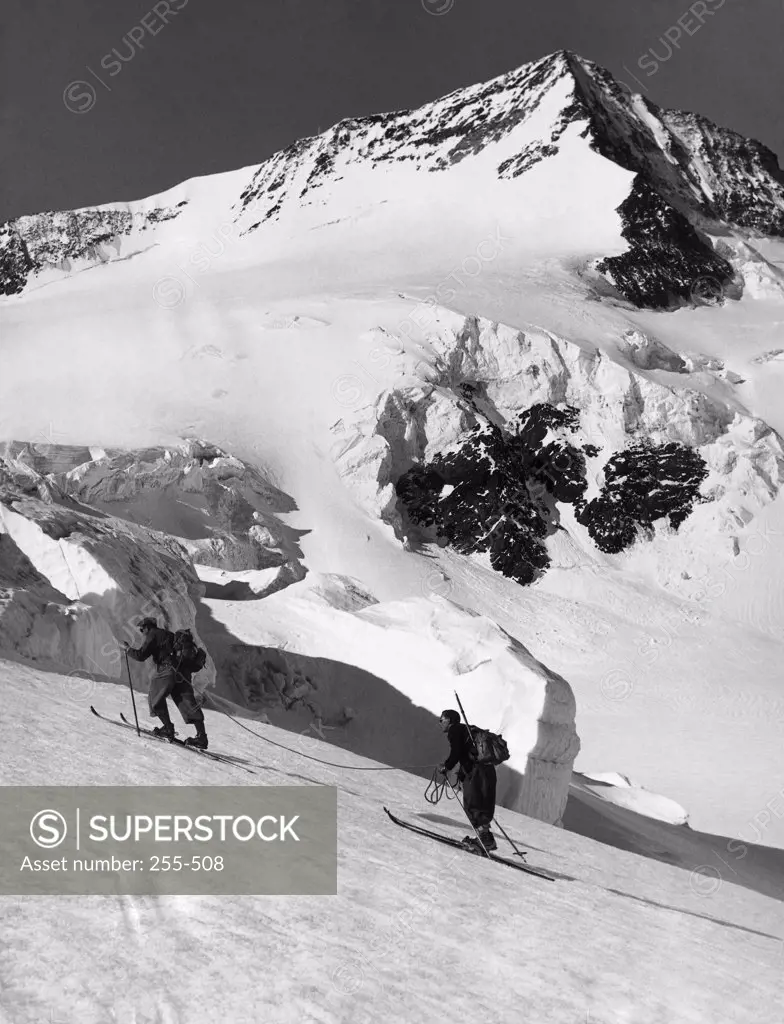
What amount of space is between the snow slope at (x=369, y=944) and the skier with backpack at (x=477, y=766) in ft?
1.75

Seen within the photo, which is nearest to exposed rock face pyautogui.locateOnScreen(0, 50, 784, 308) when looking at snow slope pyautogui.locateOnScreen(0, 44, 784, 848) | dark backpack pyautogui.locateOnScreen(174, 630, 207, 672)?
snow slope pyautogui.locateOnScreen(0, 44, 784, 848)

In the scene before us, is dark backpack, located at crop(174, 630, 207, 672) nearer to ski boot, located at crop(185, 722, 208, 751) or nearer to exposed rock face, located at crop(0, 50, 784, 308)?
ski boot, located at crop(185, 722, 208, 751)

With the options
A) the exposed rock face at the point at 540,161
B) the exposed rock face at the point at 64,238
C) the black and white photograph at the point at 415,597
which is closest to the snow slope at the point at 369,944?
the black and white photograph at the point at 415,597

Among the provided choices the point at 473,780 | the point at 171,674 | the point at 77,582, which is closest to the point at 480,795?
the point at 473,780

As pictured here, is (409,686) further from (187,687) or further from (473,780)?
(473,780)

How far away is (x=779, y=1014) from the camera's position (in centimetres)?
625

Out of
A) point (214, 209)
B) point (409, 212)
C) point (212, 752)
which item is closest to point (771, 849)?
point (212, 752)

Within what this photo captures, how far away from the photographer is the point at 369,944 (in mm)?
6160

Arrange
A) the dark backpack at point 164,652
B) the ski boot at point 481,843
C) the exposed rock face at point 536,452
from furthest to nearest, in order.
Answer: the exposed rock face at point 536,452, the dark backpack at point 164,652, the ski boot at point 481,843

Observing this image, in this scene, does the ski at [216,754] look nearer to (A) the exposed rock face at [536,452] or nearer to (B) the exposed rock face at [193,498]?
(B) the exposed rock face at [193,498]

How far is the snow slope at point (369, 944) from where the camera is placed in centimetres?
514

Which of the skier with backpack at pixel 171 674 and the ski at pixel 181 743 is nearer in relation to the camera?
the ski at pixel 181 743

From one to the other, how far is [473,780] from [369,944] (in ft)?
10.9

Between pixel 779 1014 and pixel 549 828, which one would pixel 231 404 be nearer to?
pixel 549 828
